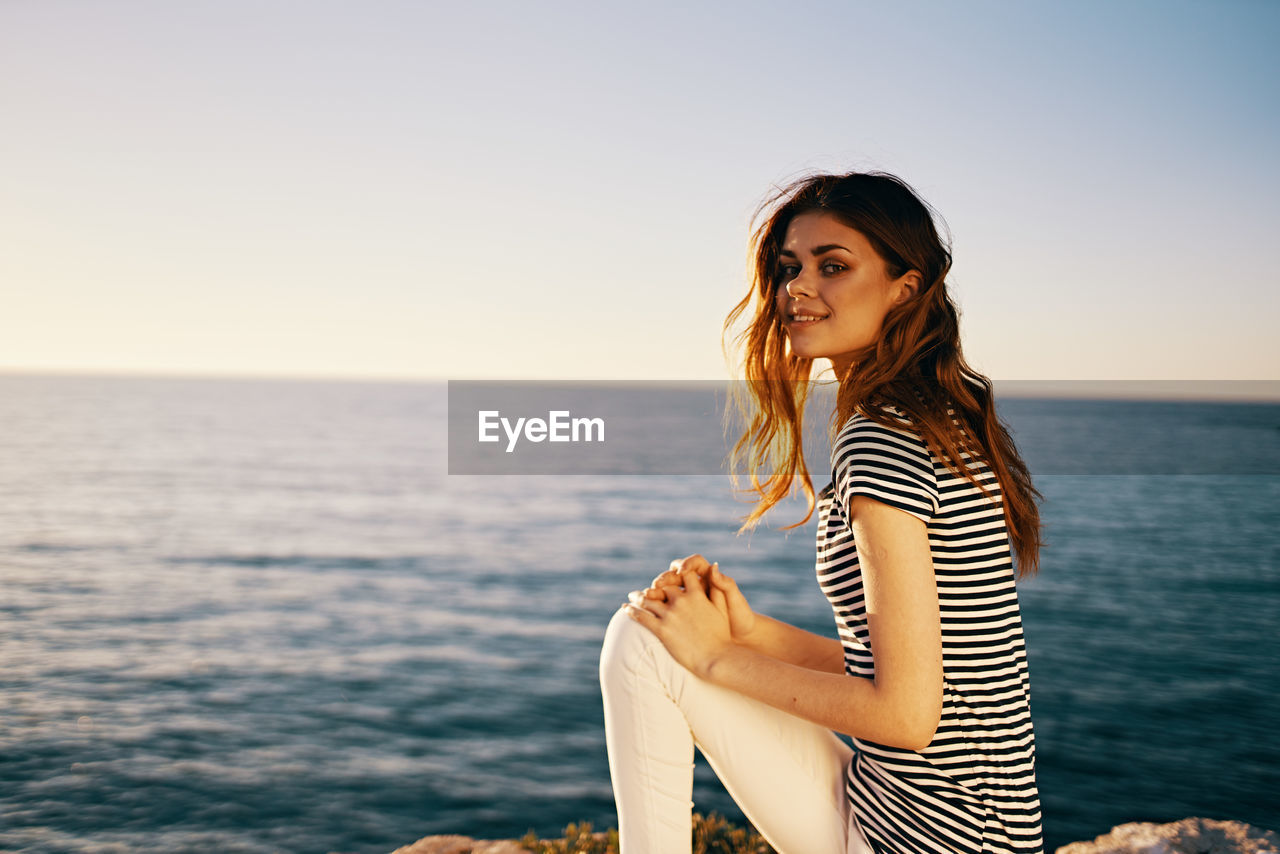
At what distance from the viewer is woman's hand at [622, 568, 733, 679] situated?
2207 millimetres

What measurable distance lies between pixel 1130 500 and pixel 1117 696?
2903 centimetres

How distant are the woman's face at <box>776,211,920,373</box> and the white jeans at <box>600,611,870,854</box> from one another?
880mm

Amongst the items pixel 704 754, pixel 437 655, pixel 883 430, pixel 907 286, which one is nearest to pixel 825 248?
pixel 907 286

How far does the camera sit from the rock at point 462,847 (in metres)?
4.34

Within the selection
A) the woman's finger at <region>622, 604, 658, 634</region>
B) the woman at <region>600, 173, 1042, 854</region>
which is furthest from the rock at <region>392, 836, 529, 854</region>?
the woman's finger at <region>622, 604, 658, 634</region>

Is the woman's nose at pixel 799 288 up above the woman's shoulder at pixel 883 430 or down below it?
above

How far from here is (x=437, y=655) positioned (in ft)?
52.3

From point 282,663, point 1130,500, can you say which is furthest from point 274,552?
point 1130,500

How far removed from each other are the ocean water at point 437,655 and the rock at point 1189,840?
253cm

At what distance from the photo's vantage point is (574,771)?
9812 mm

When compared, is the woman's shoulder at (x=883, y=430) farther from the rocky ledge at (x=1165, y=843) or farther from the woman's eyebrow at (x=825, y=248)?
the rocky ledge at (x=1165, y=843)

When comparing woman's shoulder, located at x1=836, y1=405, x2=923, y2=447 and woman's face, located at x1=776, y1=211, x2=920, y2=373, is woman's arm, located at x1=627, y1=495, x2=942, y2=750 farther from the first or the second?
woman's face, located at x1=776, y1=211, x2=920, y2=373

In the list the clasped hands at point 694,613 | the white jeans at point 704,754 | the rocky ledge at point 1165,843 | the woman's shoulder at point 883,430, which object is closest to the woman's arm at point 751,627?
the clasped hands at point 694,613

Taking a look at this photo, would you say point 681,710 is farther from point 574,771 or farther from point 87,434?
point 87,434
